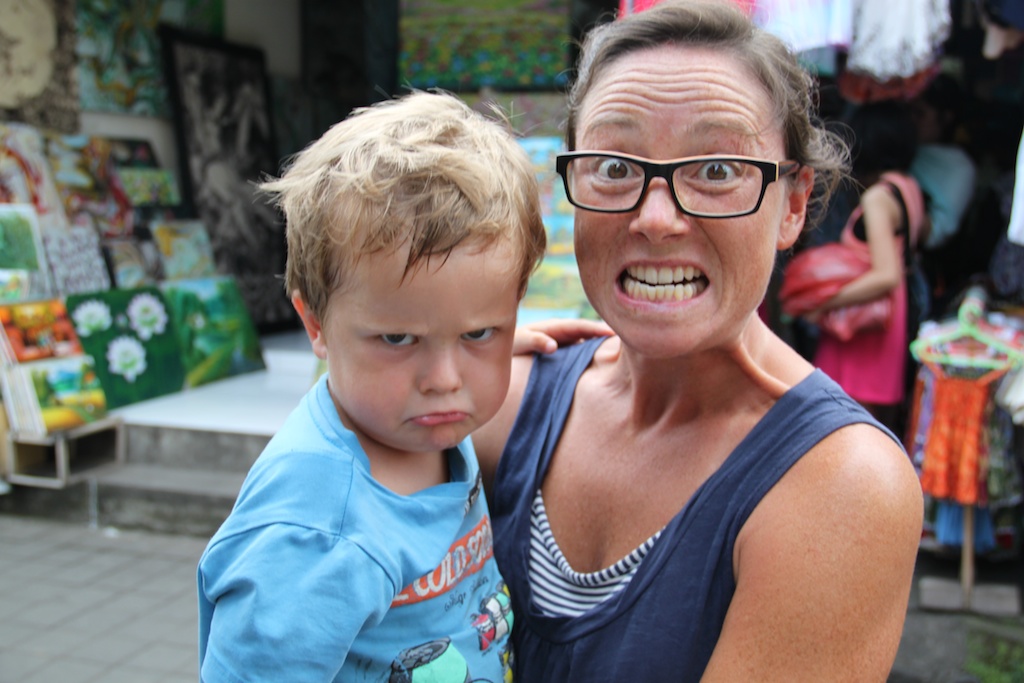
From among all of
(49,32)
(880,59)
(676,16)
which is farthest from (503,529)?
(49,32)

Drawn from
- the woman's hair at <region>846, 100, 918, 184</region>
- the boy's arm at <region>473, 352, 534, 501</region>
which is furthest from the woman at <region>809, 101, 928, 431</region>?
the boy's arm at <region>473, 352, 534, 501</region>

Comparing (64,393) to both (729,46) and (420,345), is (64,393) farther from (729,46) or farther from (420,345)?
(729,46)

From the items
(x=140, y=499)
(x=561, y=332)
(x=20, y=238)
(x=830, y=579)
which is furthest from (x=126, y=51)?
(x=830, y=579)

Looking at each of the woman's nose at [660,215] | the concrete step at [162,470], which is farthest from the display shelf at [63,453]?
the woman's nose at [660,215]

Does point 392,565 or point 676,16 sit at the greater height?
point 676,16

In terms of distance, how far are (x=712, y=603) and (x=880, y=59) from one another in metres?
3.83

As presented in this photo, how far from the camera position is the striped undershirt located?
146 centimetres

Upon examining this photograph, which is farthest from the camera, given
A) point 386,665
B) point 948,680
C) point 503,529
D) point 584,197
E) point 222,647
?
point 948,680

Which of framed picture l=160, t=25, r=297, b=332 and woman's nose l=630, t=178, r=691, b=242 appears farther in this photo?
framed picture l=160, t=25, r=297, b=332

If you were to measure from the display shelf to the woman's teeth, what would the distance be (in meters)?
4.64

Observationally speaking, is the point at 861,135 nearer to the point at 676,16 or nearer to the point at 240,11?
the point at 676,16

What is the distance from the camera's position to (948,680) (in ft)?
12.2

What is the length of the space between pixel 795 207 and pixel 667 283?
1.09 feet

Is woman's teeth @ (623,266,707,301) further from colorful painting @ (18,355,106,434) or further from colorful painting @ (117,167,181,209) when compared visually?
colorful painting @ (117,167,181,209)
